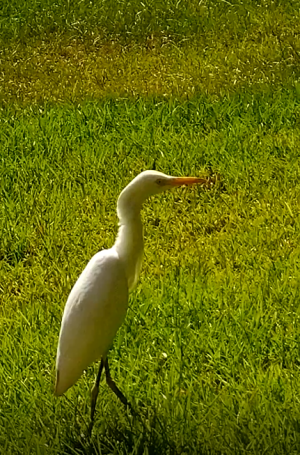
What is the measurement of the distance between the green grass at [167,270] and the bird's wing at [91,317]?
0.93 feet

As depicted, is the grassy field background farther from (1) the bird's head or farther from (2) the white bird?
(1) the bird's head

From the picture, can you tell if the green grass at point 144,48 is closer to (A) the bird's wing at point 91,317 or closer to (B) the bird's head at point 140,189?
(B) the bird's head at point 140,189

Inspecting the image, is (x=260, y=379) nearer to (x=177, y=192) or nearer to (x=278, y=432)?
(x=278, y=432)

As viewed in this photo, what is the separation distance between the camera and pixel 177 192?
4871 mm

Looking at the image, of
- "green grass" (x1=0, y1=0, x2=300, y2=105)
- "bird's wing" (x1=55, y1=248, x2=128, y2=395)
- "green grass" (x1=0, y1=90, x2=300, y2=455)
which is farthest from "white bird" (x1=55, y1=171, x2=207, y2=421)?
"green grass" (x1=0, y1=0, x2=300, y2=105)

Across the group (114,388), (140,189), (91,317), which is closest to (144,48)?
(140,189)

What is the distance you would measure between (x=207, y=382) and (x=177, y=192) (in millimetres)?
1938

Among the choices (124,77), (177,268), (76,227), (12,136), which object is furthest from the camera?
(124,77)

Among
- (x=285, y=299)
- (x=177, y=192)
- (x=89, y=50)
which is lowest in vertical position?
(x=89, y=50)

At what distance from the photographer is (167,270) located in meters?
3.95

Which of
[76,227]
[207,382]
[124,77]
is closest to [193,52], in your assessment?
[124,77]

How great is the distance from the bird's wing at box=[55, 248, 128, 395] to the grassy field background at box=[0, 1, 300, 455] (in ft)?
0.94

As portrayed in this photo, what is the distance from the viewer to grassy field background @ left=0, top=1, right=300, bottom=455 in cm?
287

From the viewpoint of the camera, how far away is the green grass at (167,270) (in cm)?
282
